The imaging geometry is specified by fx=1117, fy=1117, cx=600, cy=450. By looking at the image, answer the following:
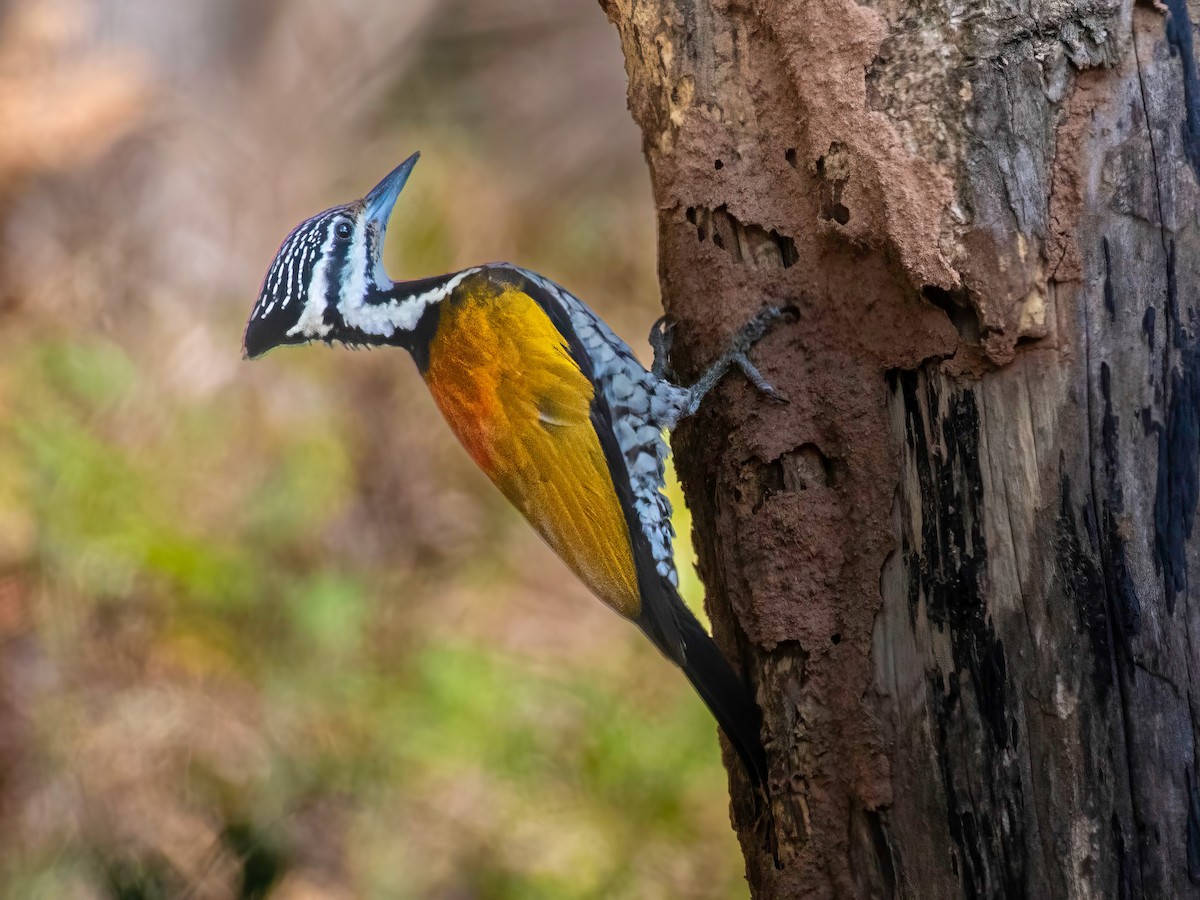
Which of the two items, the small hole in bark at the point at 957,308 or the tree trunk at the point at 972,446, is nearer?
the tree trunk at the point at 972,446

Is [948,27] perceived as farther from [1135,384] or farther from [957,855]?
[957,855]

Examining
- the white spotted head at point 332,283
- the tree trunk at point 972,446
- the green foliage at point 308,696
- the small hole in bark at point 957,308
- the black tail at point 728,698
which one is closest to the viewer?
the tree trunk at point 972,446

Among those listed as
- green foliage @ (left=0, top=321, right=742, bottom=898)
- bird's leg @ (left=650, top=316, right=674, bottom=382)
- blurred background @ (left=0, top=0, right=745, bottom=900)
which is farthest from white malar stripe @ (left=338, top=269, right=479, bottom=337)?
green foliage @ (left=0, top=321, right=742, bottom=898)

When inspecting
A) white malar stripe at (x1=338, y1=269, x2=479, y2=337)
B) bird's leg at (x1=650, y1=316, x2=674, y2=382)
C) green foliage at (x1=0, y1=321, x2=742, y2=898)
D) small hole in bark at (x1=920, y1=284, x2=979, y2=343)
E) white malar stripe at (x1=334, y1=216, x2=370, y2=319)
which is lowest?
green foliage at (x1=0, y1=321, x2=742, y2=898)

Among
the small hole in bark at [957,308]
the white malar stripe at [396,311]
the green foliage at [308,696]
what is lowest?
the green foliage at [308,696]

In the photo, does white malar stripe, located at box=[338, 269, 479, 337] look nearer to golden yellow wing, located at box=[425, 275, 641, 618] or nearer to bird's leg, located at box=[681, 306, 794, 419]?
golden yellow wing, located at box=[425, 275, 641, 618]

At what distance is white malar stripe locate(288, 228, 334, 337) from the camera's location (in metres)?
2.33

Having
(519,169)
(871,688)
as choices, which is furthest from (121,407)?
(871,688)

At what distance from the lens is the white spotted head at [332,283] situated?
2297 mm

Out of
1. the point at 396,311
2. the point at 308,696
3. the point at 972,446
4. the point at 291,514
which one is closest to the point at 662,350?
the point at 396,311

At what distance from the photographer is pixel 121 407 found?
497cm

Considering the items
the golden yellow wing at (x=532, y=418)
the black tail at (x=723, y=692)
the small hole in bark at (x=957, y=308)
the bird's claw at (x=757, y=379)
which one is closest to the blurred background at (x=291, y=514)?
the golden yellow wing at (x=532, y=418)

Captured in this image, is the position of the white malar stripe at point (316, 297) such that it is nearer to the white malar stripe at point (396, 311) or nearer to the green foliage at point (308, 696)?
the white malar stripe at point (396, 311)

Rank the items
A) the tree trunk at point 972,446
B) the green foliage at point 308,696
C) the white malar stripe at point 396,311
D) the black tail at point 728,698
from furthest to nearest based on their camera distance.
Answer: the green foliage at point 308,696 → the white malar stripe at point 396,311 → the black tail at point 728,698 → the tree trunk at point 972,446
